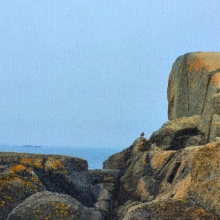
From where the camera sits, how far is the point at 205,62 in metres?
27.4

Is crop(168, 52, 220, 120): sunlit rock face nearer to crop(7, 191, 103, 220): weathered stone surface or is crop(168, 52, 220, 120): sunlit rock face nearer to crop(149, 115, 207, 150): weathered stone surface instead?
crop(149, 115, 207, 150): weathered stone surface

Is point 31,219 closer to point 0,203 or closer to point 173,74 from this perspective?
point 0,203

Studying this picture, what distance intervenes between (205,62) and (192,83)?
173 centimetres

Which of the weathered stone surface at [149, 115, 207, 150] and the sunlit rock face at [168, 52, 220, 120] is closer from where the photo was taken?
the weathered stone surface at [149, 115, 207, 150]

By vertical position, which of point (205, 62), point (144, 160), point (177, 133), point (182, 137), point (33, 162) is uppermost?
point (205, 62)

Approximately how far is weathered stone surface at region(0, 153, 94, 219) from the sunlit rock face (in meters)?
11.9

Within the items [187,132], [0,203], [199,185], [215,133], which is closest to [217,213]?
[199,185]

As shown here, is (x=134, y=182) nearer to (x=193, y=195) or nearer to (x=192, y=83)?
(x=193, y=195)

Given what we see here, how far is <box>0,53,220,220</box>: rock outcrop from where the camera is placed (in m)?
9.57

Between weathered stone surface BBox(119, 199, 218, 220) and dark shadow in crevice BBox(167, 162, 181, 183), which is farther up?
dark shadow in crevice BBox(167, 162, 181, 183)

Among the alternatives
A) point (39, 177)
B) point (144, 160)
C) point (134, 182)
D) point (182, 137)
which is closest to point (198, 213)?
point (39, 177)

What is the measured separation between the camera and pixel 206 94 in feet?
84.8

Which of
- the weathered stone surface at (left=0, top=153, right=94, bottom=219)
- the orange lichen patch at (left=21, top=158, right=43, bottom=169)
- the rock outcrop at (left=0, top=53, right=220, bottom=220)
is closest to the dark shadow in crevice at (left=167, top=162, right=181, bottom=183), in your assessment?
the rock outcrop at (left=0, top=53, right=220, bottom=220)

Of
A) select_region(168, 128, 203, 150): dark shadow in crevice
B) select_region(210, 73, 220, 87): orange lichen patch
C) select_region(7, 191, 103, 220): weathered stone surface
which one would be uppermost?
select_region(210, 73, 220, 87): orange lichen patch
